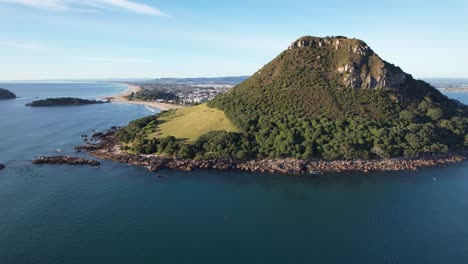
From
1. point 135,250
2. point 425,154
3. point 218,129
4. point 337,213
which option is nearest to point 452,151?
point 425,154

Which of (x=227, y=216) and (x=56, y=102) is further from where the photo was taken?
(x=56, y=102)

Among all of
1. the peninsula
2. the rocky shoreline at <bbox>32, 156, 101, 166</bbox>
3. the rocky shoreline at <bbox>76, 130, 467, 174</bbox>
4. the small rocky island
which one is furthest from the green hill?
the small rocky island

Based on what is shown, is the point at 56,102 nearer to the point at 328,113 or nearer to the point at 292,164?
the point at 328,113

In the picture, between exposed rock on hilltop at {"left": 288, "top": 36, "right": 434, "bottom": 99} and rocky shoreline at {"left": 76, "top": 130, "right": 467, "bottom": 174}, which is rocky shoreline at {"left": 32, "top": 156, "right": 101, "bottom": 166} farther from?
exposed rock on hilltop at {"left": 288, "top": 36, "right": 434, "bottom": 99}

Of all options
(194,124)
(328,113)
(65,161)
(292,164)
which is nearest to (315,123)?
(328,113)

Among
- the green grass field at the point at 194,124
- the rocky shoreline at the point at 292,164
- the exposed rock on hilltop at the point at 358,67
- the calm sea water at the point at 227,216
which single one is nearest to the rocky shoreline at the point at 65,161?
the calm sea water at the point at 227,216

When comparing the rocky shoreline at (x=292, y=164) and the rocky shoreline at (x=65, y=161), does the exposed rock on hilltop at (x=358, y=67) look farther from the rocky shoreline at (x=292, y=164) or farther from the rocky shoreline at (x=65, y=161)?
the rocky shoreline at (x=65, y=161)
